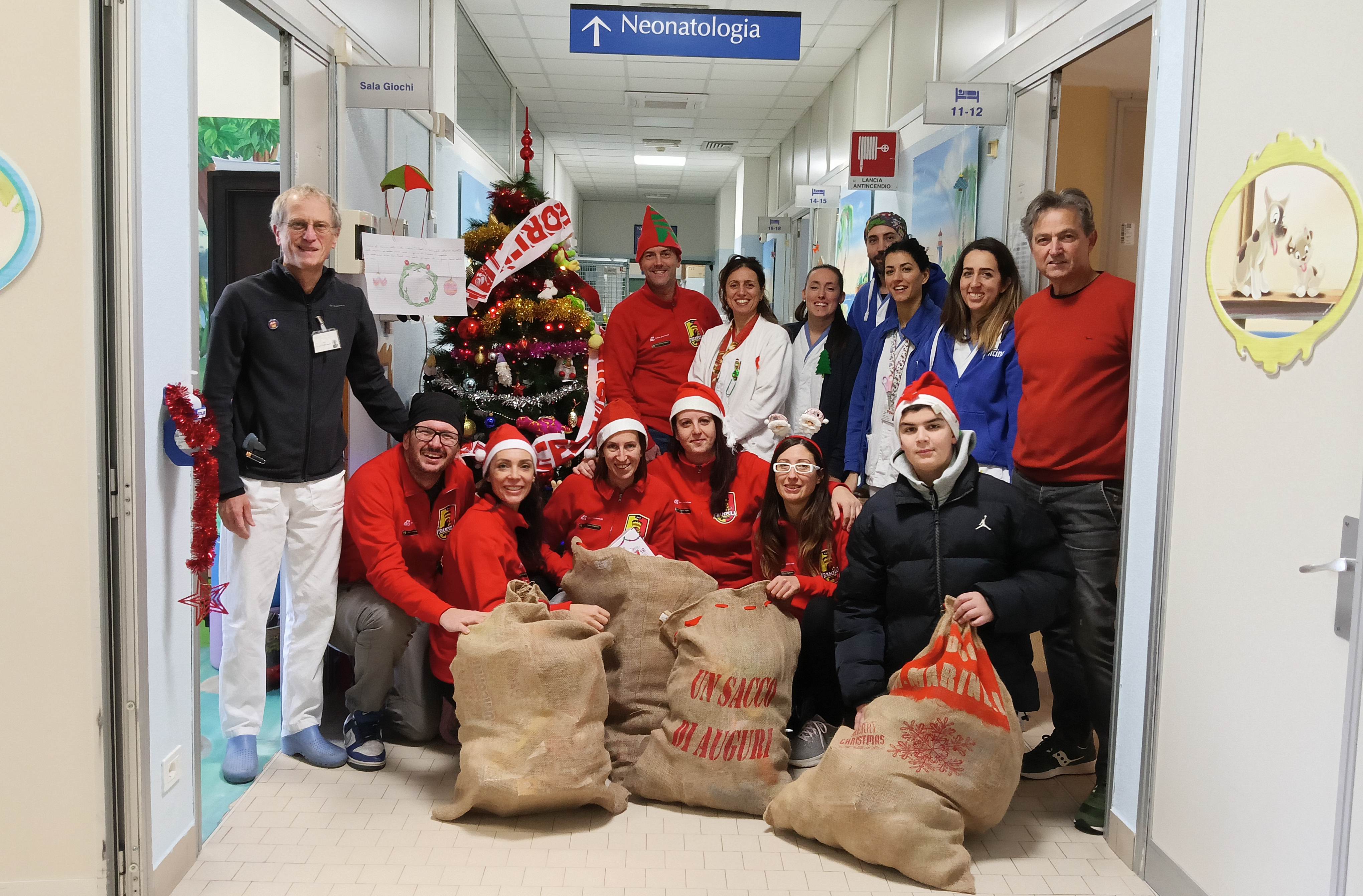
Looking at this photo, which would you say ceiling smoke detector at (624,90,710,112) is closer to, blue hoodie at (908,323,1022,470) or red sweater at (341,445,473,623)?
red sweater at (341,445,473,623)

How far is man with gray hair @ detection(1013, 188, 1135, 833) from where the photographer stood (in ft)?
8.75

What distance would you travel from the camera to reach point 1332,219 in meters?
1.75

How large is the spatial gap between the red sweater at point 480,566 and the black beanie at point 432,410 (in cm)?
27

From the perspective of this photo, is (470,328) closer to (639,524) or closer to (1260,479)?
(639,524)

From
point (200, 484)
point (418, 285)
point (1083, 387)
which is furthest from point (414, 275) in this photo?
point (1083, 387)

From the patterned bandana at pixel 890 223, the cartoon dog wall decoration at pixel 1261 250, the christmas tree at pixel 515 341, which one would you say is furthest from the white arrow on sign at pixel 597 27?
the cartoon dog wall decoration at pixel 1261 250

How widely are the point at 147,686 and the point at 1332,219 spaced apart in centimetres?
251

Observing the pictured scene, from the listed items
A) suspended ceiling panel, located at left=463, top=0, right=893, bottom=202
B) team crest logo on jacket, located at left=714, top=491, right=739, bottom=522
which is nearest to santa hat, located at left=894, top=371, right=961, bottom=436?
team crest logo on jacket, located at left=714, top=491, right=739, bottom=522

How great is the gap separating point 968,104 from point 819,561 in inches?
76.9

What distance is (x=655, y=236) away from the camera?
397 cm

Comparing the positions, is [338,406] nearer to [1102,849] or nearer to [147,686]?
[147,686]

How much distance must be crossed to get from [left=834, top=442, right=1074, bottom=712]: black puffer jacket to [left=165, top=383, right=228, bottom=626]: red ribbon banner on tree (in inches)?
62.7

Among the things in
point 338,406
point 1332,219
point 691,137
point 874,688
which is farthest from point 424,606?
point 691,137

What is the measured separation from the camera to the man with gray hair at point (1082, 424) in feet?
8.75
